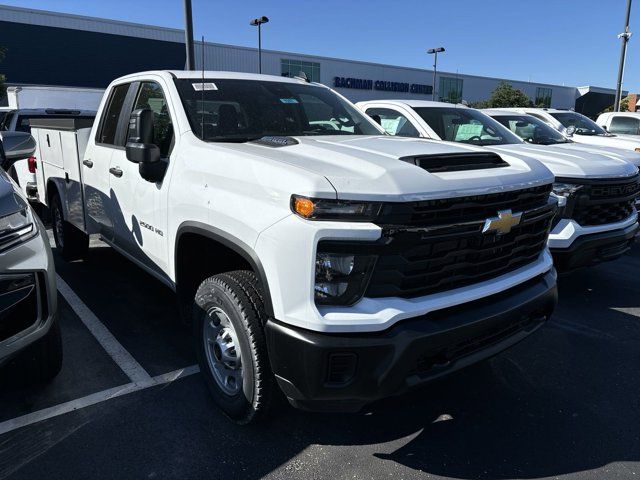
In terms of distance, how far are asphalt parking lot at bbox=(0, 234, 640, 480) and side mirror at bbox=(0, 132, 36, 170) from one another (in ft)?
4.61

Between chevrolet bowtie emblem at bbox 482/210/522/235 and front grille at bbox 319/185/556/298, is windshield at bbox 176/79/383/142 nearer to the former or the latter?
front grille at bbox 319/185/556/298

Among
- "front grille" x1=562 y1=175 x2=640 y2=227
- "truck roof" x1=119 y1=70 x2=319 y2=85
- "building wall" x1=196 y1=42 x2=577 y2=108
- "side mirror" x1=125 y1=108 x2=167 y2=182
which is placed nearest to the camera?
"side mirror" x1=125 y1=108 x2=167 y2=182

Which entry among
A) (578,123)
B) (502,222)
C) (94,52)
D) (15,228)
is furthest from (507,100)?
(15,228)

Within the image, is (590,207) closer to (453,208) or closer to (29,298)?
(453,208)

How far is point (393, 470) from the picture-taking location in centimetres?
256

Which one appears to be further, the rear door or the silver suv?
the rear door

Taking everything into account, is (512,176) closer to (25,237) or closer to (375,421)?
(375,421)

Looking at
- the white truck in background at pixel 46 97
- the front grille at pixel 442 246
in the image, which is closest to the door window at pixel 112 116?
the front grille at pixel 442 246

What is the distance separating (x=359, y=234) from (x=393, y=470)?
1255 millimetres

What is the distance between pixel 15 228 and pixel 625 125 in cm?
1529

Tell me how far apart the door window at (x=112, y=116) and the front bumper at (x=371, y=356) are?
2.84 m

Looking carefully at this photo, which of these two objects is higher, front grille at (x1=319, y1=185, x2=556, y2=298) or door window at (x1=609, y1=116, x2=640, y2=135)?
door window at (x1=609, y1=116, x2=640, y2=135)

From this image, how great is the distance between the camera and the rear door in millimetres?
4211

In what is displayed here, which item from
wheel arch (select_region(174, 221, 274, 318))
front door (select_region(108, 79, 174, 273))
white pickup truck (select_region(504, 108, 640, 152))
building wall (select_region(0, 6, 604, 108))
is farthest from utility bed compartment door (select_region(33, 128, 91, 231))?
building wall (select_region(0, 6, 604, 108))
